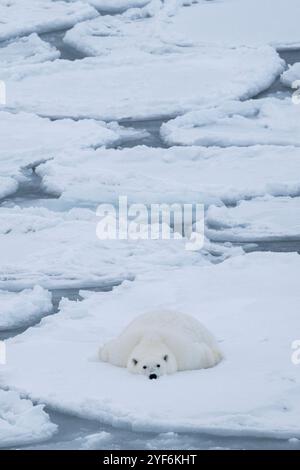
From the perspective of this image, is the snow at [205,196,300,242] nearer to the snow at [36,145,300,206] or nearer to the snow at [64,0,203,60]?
the snow at [36,145,300,206]

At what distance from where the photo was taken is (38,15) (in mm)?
13938

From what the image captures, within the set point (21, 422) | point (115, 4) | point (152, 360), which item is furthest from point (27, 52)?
point (21, 422)

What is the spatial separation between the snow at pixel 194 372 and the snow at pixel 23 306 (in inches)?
4.8

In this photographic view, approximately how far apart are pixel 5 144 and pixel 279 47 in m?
3.69

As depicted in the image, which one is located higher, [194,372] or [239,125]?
[239,125]

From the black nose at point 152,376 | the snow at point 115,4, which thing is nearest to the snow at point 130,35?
the snow at point 115,4

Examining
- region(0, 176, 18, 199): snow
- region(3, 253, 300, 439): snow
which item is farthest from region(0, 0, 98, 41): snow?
region(3, 253, 300, 439): snow

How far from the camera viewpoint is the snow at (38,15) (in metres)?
13.3

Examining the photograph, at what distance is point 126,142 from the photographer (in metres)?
9.68

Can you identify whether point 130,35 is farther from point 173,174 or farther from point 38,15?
point 173,174

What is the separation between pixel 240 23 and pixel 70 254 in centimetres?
651

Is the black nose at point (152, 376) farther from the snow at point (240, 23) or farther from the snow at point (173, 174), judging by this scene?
the snow at point (240, 23)

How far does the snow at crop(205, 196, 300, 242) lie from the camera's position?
24.1ft

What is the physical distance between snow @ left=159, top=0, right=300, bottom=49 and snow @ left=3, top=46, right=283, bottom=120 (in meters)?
0.43
